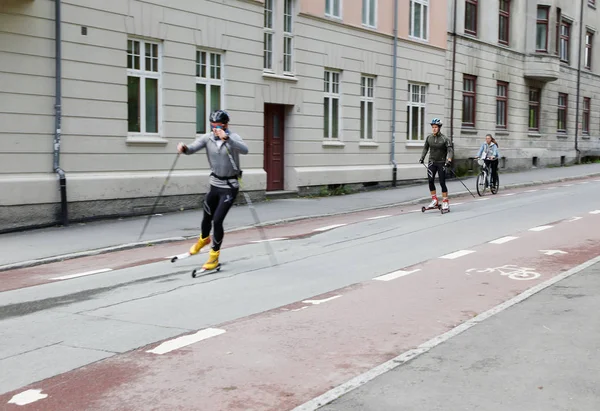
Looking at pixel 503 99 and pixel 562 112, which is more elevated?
pixel 503 99

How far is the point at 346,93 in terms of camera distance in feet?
77.8

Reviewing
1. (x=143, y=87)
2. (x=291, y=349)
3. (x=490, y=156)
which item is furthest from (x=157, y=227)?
(x=490, y=156)

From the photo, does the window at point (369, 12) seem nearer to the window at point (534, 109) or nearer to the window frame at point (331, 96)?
the window frame at point (331, 96)

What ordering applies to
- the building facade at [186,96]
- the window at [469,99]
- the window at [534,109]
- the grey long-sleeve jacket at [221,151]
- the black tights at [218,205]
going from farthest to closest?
the window at [534,109] < the window at [469,99] < the building facade at [186,96] < the black tights at [218,205] < the grey long-sleeve jacket at [221,151]

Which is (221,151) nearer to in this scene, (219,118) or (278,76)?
(219,118)

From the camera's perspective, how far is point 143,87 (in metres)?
16.9

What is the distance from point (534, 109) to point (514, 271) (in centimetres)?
2962

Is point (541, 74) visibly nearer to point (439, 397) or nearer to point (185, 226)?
point (185, 226)

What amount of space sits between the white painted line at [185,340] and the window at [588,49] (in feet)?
134

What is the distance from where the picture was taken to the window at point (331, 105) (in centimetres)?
2308

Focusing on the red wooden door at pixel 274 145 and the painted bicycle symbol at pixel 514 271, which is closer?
the painted bicycle symbol at pixel 514 271

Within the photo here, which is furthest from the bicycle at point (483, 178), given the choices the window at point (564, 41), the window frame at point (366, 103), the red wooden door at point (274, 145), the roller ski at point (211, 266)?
the window at point (564, 41)

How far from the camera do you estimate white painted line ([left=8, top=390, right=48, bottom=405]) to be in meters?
5.05

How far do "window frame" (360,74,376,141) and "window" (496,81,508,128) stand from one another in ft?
35.4
